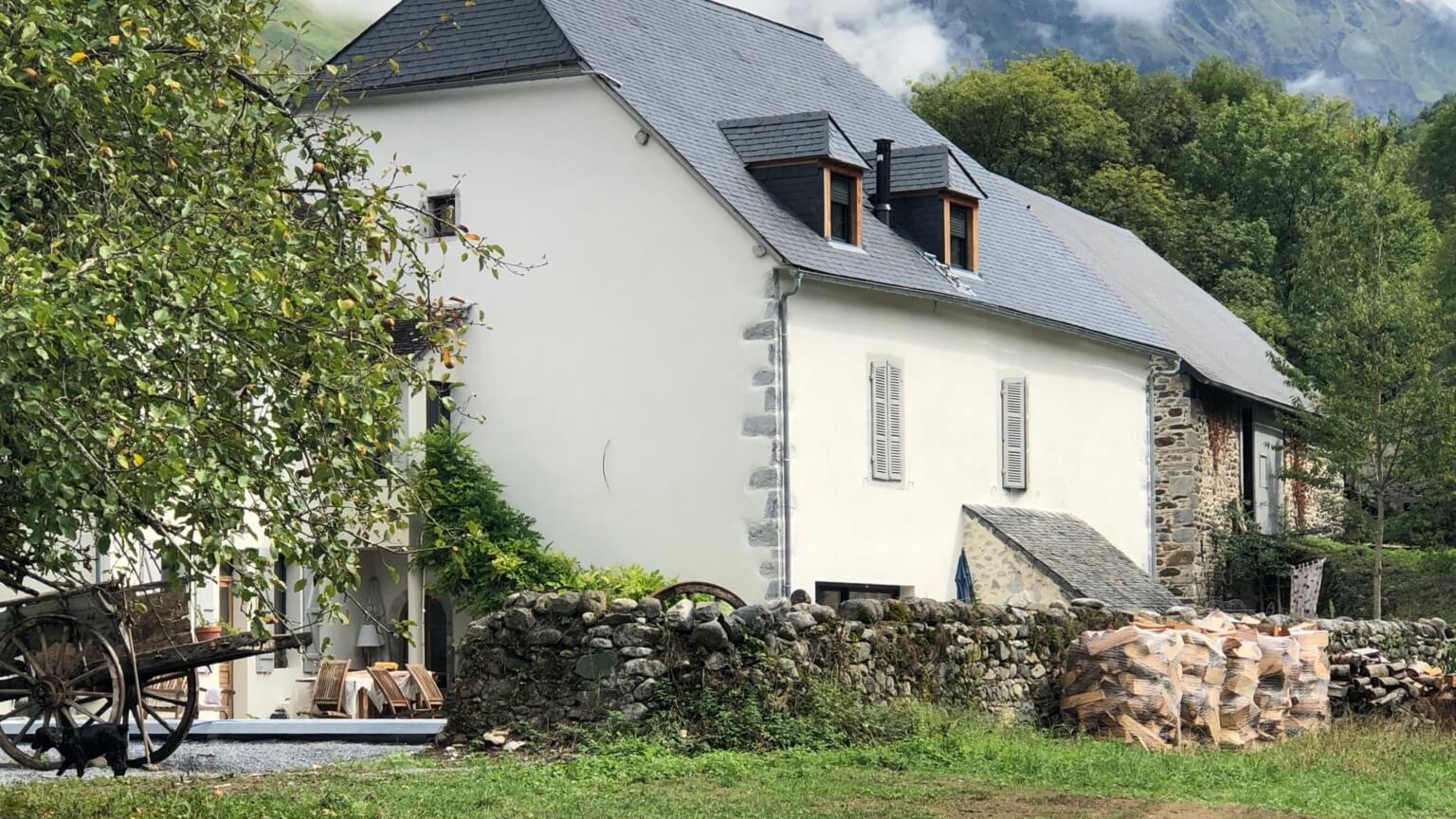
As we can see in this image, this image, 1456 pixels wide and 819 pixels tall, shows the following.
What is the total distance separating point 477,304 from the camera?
913 inches

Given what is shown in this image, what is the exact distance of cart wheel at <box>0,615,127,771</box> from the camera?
46.5ft

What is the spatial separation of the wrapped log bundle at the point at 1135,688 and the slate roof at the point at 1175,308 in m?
14.6

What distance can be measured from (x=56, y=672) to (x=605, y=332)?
30.9ft

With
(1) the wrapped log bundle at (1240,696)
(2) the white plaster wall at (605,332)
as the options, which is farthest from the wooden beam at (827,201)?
(1) the wrapped log bundle at (1240,696)

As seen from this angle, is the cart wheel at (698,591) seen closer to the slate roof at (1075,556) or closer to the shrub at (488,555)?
the shrub at (488,555)

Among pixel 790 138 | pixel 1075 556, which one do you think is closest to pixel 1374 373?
pixel 1075 556

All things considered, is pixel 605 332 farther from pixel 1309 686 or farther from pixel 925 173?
pixel 1309 686

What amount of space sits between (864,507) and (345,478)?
12991 millimetres

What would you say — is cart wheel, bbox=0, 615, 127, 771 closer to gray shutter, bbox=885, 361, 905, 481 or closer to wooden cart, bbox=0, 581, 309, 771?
wooden cart, bbox=0, 581, 309, 771

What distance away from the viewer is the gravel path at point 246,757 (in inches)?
573

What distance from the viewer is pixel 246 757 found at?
1603 centimetres

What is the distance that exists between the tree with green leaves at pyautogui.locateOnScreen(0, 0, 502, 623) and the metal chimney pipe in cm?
1376

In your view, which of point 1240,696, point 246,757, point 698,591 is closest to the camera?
point 246,757

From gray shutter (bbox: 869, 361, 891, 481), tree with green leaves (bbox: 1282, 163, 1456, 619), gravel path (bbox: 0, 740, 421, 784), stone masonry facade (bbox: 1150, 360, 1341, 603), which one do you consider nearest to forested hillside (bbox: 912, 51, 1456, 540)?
tree with green leaves (bbox: 1282, 163, 1456, 619)
